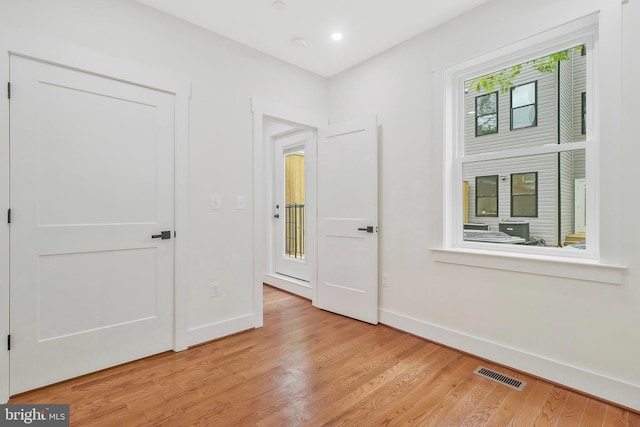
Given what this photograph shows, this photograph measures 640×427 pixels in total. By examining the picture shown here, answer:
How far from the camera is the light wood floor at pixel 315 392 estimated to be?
1764mm

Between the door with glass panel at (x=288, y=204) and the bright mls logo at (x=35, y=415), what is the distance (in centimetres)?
299

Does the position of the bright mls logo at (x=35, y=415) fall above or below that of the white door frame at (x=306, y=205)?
below

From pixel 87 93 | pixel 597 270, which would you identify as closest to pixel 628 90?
pixel 597 270

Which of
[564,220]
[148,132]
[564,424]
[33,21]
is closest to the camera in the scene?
[564,424]

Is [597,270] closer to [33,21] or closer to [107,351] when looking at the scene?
[107,351]

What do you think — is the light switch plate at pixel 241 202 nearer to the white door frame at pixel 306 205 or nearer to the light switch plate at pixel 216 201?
the light switch plate at pixel 216 201

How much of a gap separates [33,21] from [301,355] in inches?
114

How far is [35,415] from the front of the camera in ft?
5.84

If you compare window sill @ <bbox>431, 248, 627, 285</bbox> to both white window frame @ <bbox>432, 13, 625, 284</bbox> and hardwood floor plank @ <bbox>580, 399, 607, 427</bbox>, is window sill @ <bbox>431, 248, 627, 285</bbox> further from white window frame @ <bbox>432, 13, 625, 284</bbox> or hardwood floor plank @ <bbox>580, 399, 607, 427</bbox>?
hardwood floor plank @ <bbox>580, 399, 607, 427</bbox>

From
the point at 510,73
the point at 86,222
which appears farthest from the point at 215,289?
the point at 510,73

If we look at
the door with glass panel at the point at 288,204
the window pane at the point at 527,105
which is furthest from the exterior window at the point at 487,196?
the door with glass panel at the point at 288,204

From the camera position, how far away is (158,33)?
2500 millimetres

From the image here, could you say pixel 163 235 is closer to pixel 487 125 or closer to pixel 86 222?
pixel 86 222

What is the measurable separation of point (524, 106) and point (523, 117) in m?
0.09
